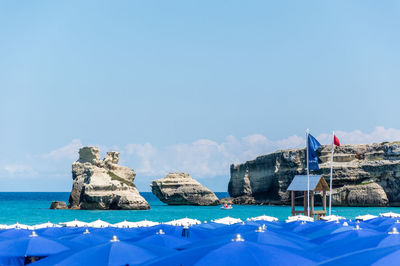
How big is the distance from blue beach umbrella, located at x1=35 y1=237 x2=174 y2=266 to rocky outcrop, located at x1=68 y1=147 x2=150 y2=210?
71.6 m

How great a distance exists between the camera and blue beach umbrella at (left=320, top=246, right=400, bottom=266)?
8281 millimetres

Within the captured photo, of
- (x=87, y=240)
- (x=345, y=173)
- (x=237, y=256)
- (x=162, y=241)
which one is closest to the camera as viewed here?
(x=237, y=256)

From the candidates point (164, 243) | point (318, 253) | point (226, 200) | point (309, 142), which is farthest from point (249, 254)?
point (226, 200)

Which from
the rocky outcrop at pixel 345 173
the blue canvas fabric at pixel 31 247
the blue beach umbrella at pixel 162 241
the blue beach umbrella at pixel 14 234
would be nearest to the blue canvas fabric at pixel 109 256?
the blue beach umbrella at pixel 162 241

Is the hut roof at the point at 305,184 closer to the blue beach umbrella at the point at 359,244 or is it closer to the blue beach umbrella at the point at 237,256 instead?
the blue beach umbrella at the point at 359,244

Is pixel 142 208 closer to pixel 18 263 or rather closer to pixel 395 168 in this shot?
pixel 395 168

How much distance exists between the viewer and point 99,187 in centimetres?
8481

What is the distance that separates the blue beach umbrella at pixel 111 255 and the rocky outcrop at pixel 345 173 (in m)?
91.9

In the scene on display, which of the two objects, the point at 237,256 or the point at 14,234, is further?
the point at 14,234

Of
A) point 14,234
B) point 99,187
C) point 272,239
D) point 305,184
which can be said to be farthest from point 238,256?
point 99,187

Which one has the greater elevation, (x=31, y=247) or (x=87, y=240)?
(x=87, y=240)

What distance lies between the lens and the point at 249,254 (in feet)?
32.9

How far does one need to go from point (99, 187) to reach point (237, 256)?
76573 mm

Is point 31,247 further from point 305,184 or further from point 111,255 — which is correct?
point 305,184
